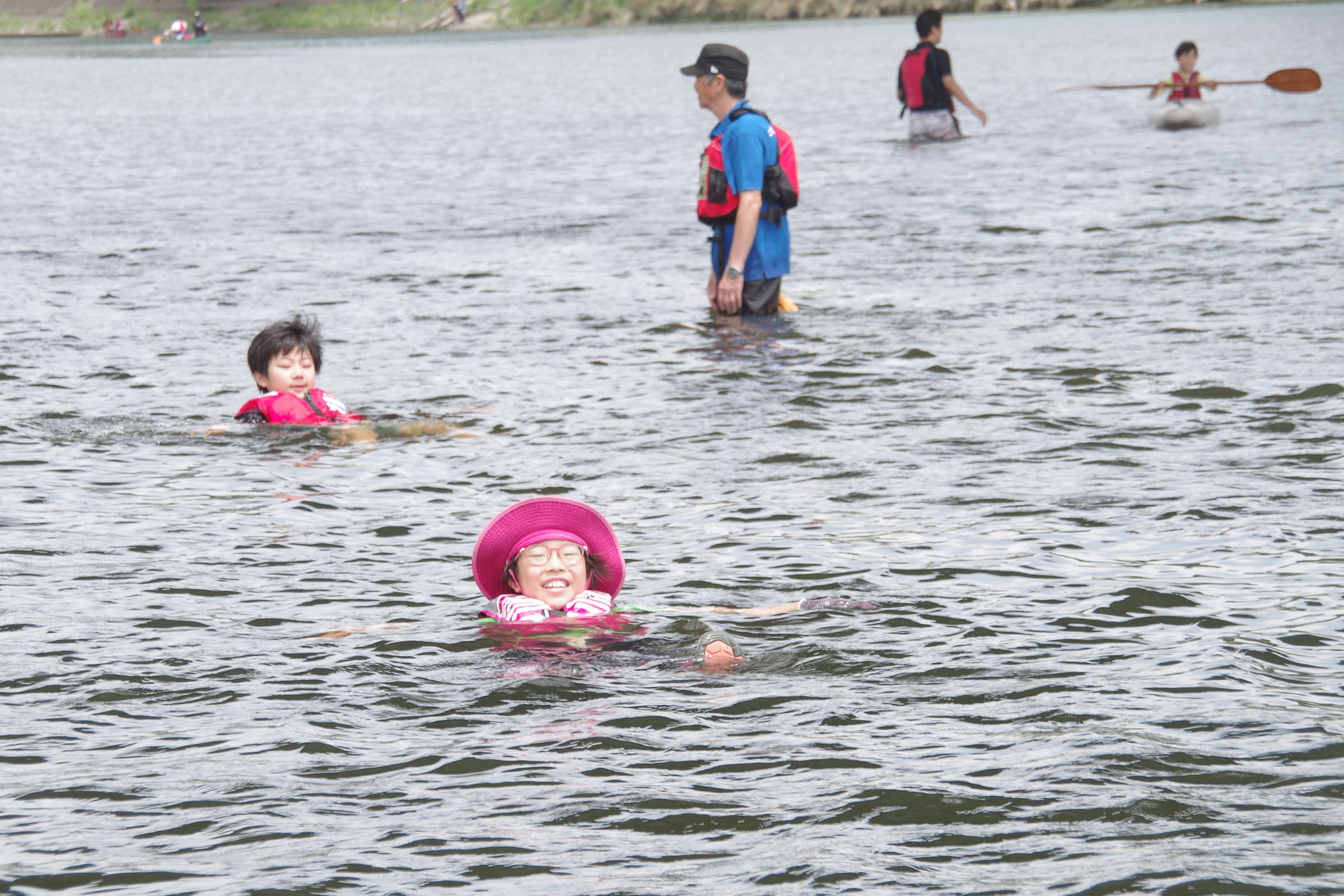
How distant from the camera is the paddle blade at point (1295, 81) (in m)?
24.3

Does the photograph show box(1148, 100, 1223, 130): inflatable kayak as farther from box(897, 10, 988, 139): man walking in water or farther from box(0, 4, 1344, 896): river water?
box(0, 4, 1344, 896): river water

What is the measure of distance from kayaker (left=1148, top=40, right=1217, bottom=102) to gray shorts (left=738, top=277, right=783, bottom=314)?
1608cm

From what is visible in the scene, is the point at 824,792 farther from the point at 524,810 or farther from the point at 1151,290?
the point at 1151,290

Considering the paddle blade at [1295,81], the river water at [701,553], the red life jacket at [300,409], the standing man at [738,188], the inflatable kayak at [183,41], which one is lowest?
the river water at [701,553]

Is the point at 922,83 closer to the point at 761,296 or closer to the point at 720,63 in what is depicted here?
the point at 761,296

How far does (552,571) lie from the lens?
273 inches

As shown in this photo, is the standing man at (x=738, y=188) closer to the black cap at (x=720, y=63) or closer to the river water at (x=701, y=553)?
the black cap at (x=720, y=63)

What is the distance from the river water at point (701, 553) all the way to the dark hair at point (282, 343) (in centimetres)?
54

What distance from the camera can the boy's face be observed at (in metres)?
10.4

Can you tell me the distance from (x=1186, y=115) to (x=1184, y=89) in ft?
2.87

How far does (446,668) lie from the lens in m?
6.63

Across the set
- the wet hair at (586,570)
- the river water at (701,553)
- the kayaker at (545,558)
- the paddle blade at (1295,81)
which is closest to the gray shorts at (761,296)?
the river water at (701,553)

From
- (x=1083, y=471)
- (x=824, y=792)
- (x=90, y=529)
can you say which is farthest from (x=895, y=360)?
(x=824, y=792)

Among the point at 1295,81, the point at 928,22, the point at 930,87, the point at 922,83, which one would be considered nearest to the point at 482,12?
the point at 930,87
